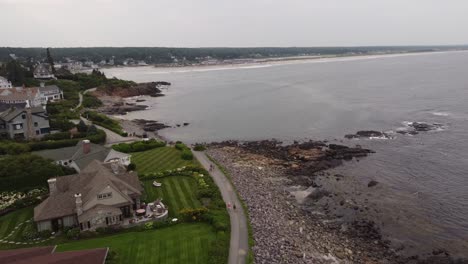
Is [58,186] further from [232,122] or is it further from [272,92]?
[272,92]

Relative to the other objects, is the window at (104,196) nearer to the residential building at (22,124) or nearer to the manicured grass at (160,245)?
the manicured grass at (160,245)

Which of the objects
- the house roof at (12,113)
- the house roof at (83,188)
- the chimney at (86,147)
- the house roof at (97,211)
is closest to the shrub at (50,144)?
the house roof at (12,113)

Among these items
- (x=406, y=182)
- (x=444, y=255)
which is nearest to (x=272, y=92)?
(x=406, y=182)

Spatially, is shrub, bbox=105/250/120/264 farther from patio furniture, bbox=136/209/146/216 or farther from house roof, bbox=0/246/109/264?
patio furniture, bbox=136/209/146/216

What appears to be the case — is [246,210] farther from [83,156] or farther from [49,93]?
[49,93]

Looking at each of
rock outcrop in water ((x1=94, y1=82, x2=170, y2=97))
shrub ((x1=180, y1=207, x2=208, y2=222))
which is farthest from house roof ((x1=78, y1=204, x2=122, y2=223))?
rock outcrop in water ((x1=94, y1=82, x2=170, y2=97))

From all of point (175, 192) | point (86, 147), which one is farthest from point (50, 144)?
point (175, 192)
